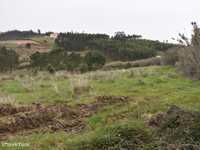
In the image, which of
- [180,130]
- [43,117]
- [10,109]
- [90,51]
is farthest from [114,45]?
[180,130]

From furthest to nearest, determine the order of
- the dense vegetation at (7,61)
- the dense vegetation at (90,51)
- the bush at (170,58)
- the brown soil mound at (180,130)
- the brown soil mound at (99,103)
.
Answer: the dense vegetation at (7,61) → the dense vegetation at (90,51) → the bush at (170,58) → the brown soil mound at (99,103) → the brown soil mound at (180,130)

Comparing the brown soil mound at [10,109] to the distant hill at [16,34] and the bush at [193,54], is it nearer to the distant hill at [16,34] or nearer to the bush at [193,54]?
the bush at [193,54]

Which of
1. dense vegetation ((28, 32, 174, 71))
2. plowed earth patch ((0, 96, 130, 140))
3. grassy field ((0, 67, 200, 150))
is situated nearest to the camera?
grassy field ((0, 67, 200, 150))

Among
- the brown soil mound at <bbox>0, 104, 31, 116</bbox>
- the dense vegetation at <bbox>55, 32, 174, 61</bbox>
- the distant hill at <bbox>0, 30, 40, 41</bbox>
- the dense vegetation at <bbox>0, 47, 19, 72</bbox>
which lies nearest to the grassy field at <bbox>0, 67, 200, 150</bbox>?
the brown soil mound at <bbox>0, 104, 31, 116</bbox>

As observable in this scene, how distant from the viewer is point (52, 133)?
797cm

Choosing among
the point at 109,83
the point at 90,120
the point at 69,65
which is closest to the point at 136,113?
the point at 90,120

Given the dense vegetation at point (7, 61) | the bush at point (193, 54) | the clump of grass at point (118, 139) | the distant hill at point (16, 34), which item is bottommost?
the dense vegetation at point (7, 61)

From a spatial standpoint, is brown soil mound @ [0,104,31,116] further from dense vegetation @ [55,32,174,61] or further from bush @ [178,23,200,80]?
dense vegetation @ [55,32,174,61]

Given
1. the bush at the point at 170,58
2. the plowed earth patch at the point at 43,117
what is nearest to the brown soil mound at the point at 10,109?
the plowed earth patch at the point at 43,117

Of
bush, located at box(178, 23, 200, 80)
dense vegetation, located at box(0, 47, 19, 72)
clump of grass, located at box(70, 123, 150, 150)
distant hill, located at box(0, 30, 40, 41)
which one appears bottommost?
dense vegetation, located at box(0, 47, 19, 72)

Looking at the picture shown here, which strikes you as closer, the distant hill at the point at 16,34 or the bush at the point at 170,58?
the bush at the point at 170,58

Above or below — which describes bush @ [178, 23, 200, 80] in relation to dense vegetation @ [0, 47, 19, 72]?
above

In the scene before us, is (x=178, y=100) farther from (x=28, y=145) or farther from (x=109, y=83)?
(x=109, y=83)

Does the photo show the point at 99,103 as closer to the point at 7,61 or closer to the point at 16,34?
the point at 7,61
